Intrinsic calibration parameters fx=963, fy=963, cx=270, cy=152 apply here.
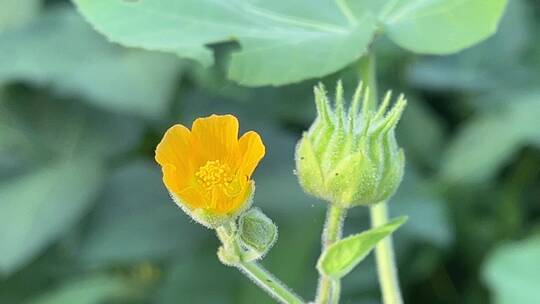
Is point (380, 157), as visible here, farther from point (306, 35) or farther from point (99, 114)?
point (99, 114)

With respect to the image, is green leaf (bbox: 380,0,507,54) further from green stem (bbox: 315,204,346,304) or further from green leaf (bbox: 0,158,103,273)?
green leaf (bbox: 0,158,103,273)

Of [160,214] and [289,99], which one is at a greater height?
[289,99]

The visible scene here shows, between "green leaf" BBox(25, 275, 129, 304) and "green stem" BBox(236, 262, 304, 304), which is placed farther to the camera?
"green leaf" BBox(25, 275, 129, 304)

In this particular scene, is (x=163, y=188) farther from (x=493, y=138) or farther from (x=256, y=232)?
(x=256, y=232)

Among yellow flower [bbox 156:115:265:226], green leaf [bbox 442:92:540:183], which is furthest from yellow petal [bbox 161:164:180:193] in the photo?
green leaf [bbox 442:92:540:183]

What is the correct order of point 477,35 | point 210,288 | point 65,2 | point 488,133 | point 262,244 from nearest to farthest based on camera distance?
1. point 262,244
2. point 477,35
3. point 210,288
4. point 488,133
5. point 65,2

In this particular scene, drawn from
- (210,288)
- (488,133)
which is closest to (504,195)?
(488,133)
